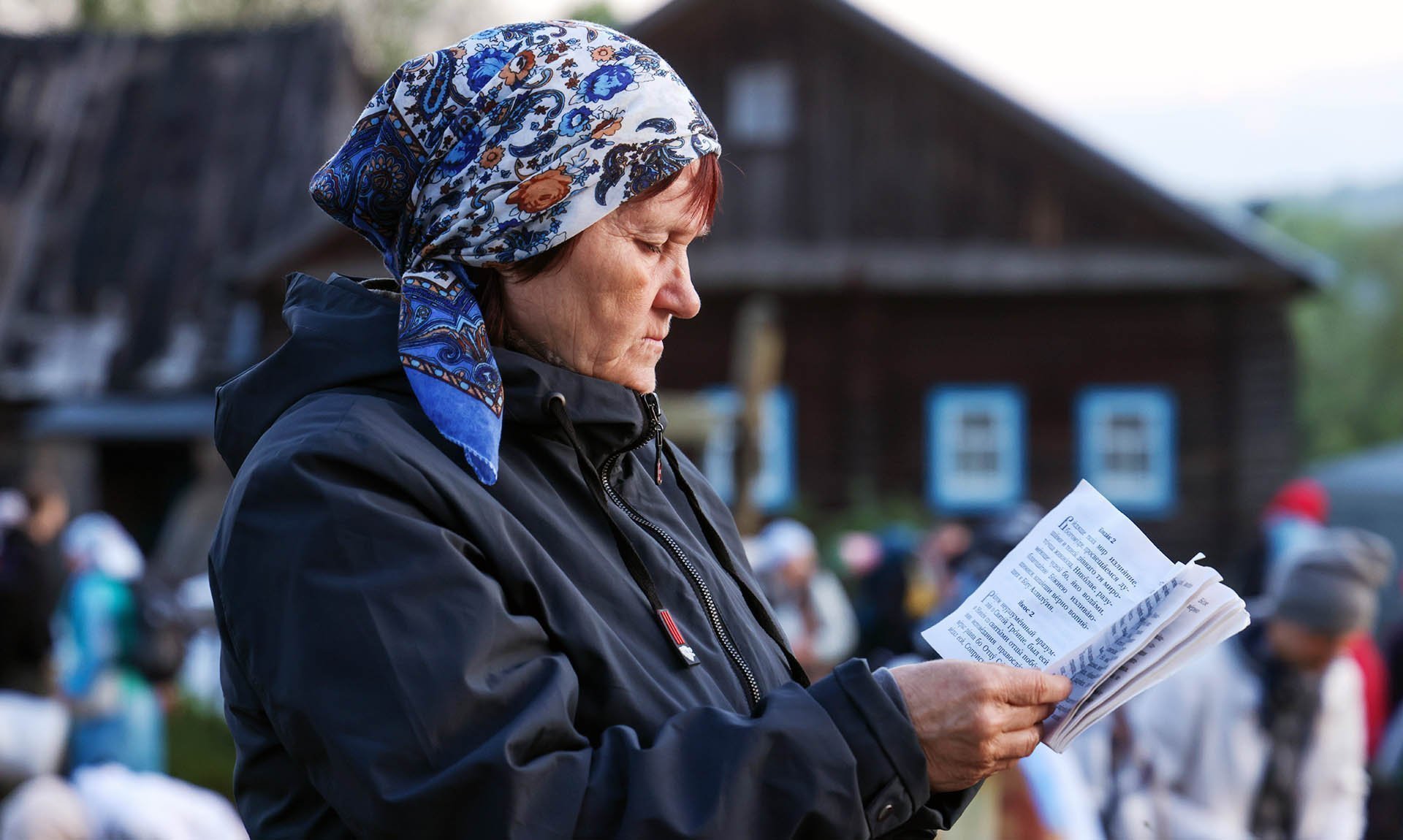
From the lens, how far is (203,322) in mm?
19141

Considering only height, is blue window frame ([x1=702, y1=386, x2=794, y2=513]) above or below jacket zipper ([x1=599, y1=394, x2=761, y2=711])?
below

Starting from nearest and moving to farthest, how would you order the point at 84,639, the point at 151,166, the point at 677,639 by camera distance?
the point at 677,639 → the point at 84,639 → the point at 151,166

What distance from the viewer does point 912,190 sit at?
581 inches

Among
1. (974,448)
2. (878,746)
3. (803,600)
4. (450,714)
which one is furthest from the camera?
(974,448)

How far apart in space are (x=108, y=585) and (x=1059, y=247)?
408 inches

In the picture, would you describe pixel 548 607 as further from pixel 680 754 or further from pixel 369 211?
pixel 369 211

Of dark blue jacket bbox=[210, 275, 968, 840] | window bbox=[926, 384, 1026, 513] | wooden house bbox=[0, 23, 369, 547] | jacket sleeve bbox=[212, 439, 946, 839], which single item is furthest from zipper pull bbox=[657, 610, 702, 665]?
wooden house bbox=[0, 23, 369, 547]

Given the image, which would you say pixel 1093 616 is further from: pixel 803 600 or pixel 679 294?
pixel 803 600

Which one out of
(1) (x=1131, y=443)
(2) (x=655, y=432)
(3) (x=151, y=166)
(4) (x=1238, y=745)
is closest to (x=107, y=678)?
(4) (x=1238, y=745)

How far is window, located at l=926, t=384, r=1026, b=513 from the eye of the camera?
1452 centimetres

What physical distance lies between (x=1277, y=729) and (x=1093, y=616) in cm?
275

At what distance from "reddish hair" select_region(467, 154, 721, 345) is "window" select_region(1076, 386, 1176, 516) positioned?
43.4 ft

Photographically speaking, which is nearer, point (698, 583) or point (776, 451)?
point (698, 583)

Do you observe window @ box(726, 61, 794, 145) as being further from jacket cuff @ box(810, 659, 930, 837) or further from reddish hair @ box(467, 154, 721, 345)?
jacket cuff @ box(810, 659, 930, 837)
